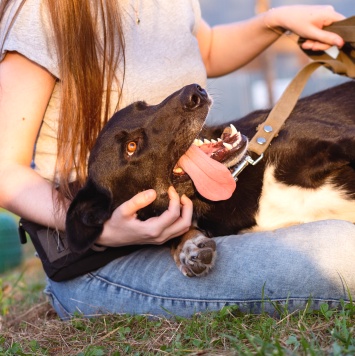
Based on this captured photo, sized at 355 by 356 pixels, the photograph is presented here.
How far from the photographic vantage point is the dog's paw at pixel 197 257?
2.87 m

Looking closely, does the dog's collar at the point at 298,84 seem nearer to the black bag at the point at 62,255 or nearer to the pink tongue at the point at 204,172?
the pink tongue at the point at 204,172

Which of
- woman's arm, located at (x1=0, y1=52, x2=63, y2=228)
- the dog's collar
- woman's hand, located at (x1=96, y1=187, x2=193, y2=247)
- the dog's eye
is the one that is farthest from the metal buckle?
woman's arm, located at (x1=0, y1=52, x2=63, y2=228)

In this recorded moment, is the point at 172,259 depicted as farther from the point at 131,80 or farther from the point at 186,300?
the point at 131,80

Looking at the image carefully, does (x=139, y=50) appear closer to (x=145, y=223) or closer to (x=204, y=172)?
(x=204, y=172)

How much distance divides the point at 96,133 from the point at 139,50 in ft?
1.87

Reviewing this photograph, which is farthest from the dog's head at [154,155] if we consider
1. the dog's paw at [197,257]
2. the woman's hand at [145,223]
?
the dog's paw at [197,257]

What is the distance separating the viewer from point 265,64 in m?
10.8

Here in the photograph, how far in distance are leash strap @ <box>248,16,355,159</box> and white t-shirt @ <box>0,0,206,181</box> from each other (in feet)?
1.87

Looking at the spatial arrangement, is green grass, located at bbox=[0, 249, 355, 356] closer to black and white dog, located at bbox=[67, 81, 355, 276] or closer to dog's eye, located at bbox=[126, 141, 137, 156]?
black and white dog, located at bbox=[67, 81, 355, 276]

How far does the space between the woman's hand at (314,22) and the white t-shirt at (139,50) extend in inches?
24.0

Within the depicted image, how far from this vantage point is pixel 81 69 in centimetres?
321

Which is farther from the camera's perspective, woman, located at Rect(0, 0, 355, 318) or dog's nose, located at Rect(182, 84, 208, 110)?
dog's nose, located at Rect(182, 84, 208, 110)

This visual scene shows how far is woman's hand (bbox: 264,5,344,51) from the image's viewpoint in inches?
145

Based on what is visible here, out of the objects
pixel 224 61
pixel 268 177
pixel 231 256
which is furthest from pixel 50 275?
pixel 224 61
